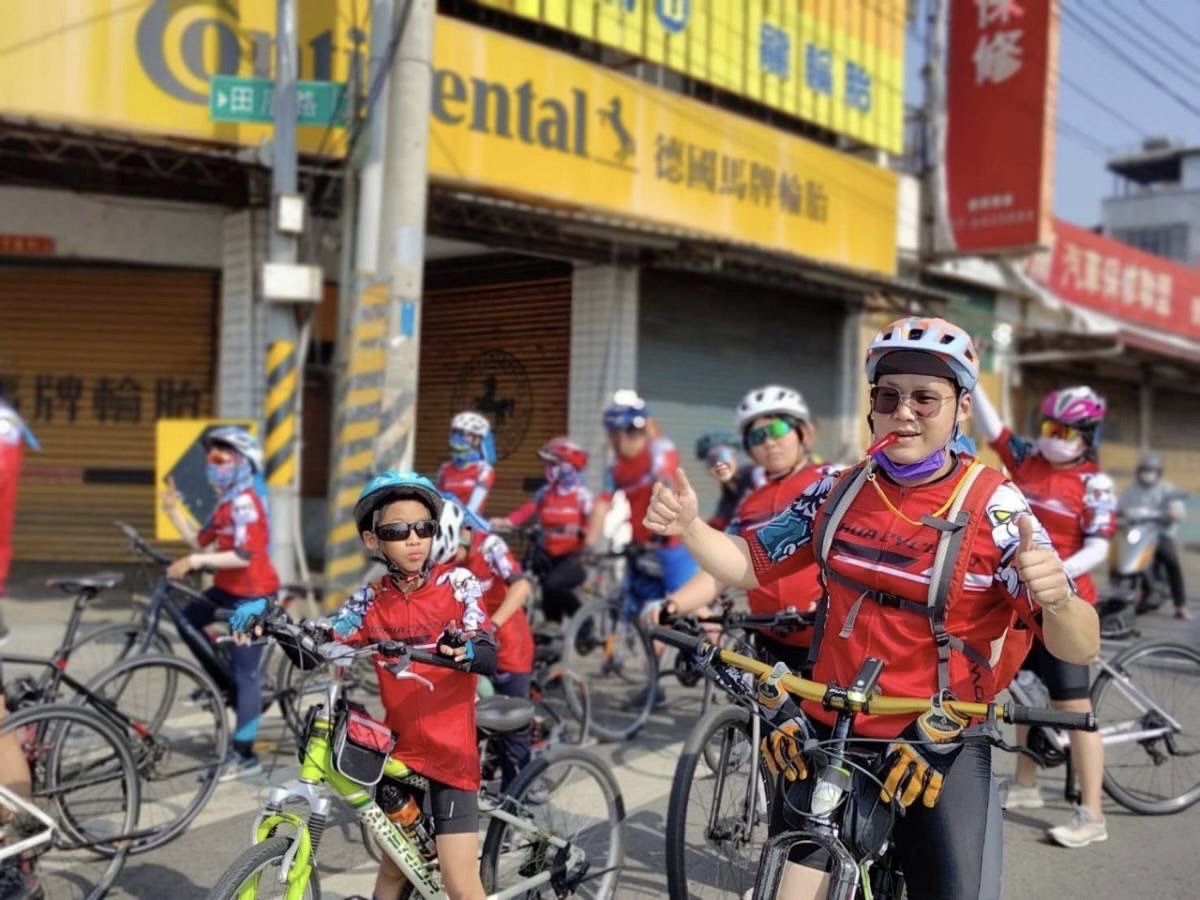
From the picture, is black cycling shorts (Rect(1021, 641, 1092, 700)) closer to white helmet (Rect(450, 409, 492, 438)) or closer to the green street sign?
white helmet (Rect(450, 409, 492, 438))

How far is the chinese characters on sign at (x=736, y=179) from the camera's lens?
460 inches

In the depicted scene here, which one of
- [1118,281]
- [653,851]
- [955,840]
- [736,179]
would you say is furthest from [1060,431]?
[1118,281]

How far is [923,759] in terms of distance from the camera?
245 cm

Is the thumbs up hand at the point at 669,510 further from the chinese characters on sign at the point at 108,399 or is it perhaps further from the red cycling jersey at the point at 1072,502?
the chinese characters on sign at the point at 108,399

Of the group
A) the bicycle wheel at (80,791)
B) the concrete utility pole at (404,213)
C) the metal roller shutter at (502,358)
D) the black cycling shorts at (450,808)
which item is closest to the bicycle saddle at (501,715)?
the black cycling shorts at (450,808)

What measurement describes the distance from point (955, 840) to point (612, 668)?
4709 millimetres

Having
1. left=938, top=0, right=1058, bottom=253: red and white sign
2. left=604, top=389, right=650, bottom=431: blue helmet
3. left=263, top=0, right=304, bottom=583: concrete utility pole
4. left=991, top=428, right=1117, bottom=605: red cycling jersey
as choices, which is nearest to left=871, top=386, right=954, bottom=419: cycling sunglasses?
left=991, top=428, right=1117, bottom=605: red cycling jersey

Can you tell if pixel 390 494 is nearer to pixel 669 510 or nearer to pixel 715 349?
pixel 669 510

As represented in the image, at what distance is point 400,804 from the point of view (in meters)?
3.14

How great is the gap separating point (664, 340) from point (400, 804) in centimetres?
987

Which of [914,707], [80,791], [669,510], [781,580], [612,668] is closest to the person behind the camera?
[914,707]

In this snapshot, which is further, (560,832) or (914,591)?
(560,832)

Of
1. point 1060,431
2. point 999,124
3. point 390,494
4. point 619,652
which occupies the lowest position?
point 619,652

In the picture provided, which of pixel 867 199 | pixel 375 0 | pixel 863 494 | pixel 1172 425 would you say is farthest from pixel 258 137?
pixel 1172 425
